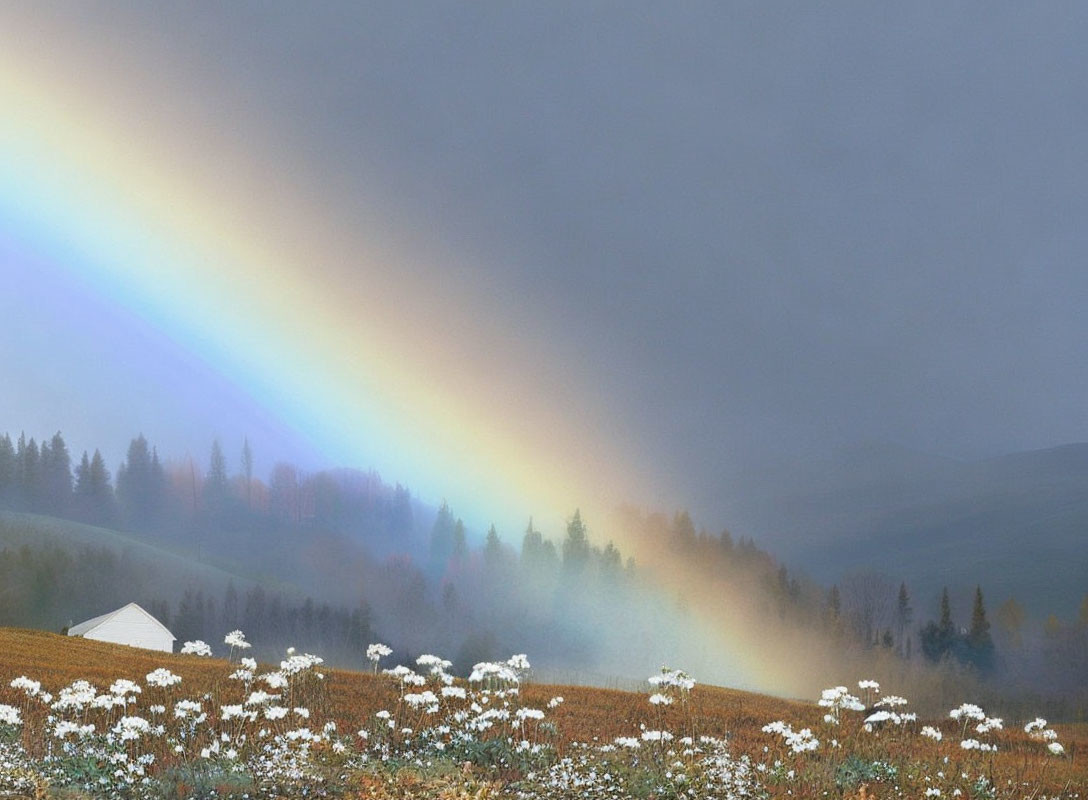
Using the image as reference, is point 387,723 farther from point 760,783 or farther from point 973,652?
point 973,652

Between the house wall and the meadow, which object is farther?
the house wall

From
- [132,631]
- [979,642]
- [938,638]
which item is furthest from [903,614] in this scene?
[132,631]

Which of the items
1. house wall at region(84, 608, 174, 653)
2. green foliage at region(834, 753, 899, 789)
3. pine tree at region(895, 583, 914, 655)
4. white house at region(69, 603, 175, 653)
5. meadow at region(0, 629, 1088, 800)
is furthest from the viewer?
pine tree at region(895, 583, 914, 655)

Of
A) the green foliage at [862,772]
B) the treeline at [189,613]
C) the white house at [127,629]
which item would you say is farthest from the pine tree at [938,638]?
the green foliage at [862,772]

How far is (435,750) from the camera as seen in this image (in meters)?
18.4

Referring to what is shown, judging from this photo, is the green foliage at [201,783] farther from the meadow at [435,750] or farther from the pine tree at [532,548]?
the pine tree at [532,548]

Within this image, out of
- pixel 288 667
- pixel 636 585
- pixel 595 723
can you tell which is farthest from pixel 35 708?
pixel 636 585

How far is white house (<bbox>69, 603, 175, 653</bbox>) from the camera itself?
71812 millimetres

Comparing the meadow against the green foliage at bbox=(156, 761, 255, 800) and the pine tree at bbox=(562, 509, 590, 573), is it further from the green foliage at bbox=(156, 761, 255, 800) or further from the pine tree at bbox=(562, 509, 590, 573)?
the pine tree at bbox=(562, 509, 590, 573)

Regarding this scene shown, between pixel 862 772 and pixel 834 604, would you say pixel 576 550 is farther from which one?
pixel 862 772

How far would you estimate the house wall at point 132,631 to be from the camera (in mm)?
71938

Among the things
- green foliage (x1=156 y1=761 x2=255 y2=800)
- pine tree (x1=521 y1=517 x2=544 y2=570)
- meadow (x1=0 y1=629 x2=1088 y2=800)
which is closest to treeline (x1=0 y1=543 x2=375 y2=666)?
pine tree (x1=521 y1=517 x2=544 y2=570)

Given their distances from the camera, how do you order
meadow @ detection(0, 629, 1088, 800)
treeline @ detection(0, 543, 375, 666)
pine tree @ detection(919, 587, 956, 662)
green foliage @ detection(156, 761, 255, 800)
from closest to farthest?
green foliage @ detection(156, 761, 255, 800), meadow @ detection(0, 629, 1088, 800), pine tree @ detection(919, 587, 956, 662), treeline @ detection(0, 543, 375, 666)

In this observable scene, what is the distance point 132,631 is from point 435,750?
64407 millimetres
